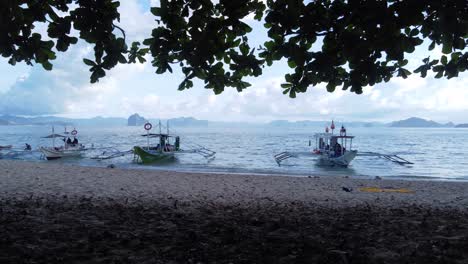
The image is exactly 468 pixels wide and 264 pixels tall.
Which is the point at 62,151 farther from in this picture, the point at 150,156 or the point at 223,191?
the point at 223,191

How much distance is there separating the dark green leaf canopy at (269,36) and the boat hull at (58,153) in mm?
32027

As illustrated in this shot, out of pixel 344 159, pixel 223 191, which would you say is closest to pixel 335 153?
pixel 344 159

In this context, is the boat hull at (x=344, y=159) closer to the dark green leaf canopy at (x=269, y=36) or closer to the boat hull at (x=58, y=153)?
the dark green leaf canopy at (x=269, y=36)

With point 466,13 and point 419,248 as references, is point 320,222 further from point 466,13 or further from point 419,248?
point 466,13

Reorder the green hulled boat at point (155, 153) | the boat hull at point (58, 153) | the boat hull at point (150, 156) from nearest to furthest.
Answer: the boat hull at point (150, 156)
the green hulled boat at point (155, 153)
the boat hull at point (58, 153)

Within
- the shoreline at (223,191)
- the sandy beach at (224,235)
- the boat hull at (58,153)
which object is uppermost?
the sandy beach at (224,235)

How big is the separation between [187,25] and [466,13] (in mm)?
3400

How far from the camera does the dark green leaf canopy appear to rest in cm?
368

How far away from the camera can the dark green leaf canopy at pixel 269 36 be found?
3.68 meters

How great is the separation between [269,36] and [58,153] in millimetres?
35473

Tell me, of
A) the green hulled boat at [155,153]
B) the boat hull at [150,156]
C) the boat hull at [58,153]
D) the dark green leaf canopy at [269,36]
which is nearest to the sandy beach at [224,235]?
the dark green leaf canopy at [269,36]

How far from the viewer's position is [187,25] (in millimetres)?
4789

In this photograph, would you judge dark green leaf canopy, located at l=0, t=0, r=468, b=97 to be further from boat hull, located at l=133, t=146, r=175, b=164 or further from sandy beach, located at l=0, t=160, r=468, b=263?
boat hull, located at l=133, t=146, r=175, b=164

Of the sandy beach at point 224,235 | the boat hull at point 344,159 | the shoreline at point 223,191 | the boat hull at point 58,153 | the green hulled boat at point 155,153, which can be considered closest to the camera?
the sandy beach at point 224,235
